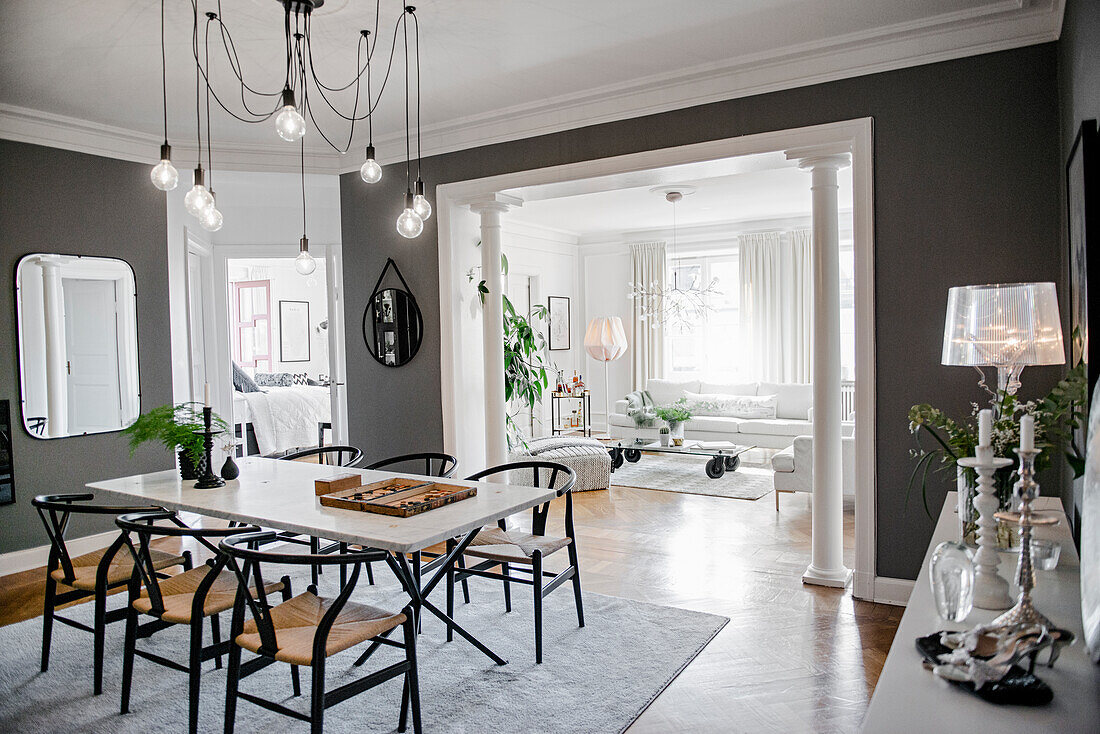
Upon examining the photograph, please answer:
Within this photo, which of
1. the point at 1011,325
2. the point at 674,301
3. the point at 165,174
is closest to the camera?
the point at 1011,325

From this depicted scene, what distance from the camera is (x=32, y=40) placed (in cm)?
336

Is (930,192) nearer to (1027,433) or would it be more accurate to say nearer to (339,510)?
(1027,433)

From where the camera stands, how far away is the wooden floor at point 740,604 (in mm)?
2701

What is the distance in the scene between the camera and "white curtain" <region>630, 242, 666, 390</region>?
9875 mm

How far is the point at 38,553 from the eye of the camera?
4578mm

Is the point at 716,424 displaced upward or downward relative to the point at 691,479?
upward

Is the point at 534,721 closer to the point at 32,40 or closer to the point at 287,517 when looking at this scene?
the point at 287,517

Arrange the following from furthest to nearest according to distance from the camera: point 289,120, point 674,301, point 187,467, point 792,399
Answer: point 674,301 < point 792,399 < point 187,467 < point 289,120

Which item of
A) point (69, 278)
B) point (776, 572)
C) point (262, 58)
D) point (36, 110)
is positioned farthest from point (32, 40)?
point (776, 572)

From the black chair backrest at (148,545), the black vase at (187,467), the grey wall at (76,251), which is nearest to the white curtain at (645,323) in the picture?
the grey wall at (76,251)

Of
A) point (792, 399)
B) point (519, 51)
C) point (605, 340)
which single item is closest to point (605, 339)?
point (605, 340)

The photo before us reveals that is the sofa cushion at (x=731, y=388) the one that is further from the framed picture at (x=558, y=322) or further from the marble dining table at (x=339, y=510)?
the marble dining table at (x=339, y=510)

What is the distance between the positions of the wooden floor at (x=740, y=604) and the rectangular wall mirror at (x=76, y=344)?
100cm

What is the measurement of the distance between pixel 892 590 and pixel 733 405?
16.5 feet
